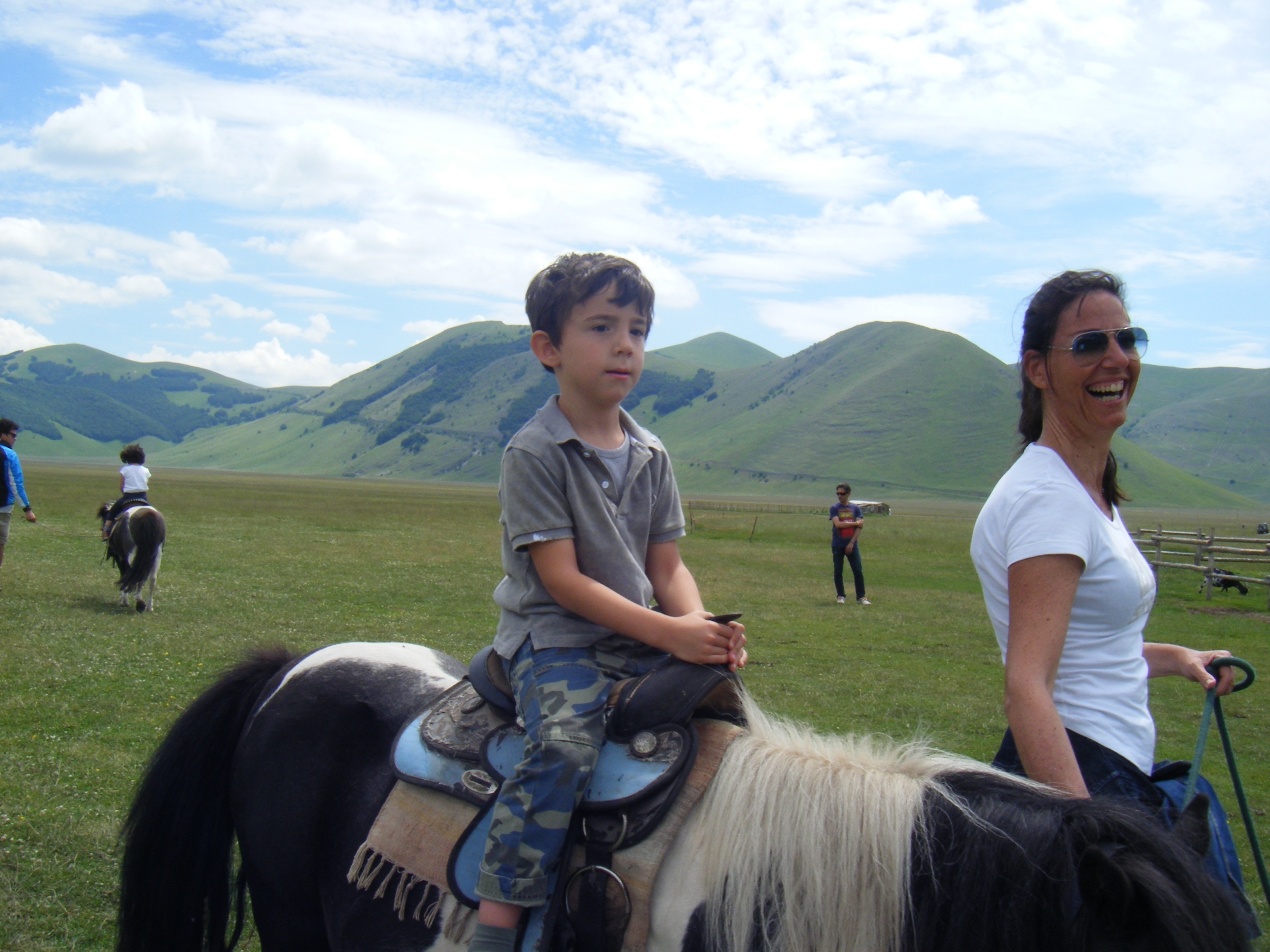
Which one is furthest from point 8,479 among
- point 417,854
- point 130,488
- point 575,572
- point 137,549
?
point 575,572

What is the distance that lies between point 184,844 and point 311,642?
853 cm

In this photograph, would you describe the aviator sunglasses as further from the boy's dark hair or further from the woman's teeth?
the boy's dark hair

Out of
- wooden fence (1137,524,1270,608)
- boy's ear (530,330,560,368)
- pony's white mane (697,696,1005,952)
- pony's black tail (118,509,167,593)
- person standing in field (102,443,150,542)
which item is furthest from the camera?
wooden fence (1137,524,1270,608)

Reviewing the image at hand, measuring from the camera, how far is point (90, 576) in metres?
15.0

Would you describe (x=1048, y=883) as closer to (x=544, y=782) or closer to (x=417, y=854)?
(x=544, y=782)

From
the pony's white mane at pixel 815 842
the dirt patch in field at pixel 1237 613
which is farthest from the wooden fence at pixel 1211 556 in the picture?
the pony's white mane at pixel 815 842

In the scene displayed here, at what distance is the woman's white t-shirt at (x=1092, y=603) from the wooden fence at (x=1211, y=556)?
18883 mm

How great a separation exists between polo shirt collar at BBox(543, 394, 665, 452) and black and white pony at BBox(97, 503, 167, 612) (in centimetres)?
1127

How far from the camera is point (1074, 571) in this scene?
190 centimetres

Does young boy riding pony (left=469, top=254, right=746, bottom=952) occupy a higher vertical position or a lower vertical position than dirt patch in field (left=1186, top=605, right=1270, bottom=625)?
higher

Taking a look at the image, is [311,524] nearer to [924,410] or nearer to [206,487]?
[206,487]

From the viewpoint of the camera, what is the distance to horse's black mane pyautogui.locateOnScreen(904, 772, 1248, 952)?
57.7 inches

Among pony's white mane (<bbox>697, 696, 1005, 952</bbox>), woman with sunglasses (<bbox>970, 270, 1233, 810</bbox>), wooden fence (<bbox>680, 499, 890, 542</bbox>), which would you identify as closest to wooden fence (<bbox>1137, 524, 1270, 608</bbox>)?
A: woman with sunglasses (<bbox>970, 270, 1233, 810</bbox>)

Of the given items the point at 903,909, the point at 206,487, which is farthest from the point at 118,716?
the point at 206,487
